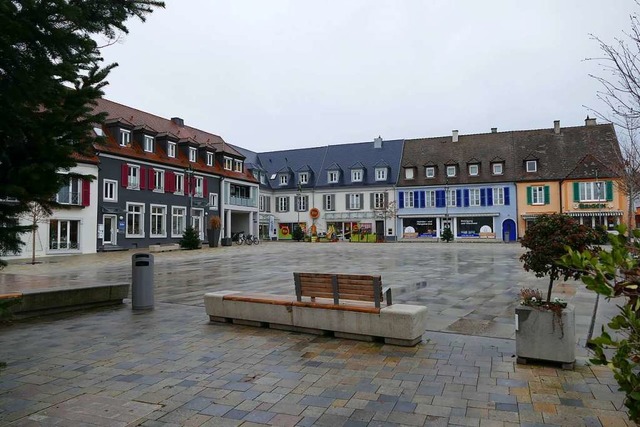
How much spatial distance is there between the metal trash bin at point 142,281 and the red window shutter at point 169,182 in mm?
30170

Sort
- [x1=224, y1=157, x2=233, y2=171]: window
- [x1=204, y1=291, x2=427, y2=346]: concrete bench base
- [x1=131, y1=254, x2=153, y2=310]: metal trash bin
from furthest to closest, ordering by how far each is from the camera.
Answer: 1. [x1=224, y1=157, x2=233, y2=171]: window
2. [x1=131, y1=254, x2=153, y2=310]: metal trash bin
3. [x1=204, y1=291, x2=427, y2=346]: concrete bench base

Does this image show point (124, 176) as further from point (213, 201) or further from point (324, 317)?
point (324, 317)

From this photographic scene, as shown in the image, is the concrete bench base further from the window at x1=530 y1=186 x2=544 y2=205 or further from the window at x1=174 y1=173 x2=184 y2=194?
the window at x1=530 y1=186 x2=544 y2=205

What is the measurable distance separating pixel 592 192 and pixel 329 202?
27426mm

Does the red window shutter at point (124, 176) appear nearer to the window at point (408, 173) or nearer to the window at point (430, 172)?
the window at point (408, 173)

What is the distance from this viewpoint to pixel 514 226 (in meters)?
47.9

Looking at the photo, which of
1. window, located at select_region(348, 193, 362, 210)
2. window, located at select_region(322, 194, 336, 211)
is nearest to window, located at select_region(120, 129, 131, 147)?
window, located at select_region(322, 194, 336, 211)

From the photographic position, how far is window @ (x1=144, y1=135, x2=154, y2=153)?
36.9 meters

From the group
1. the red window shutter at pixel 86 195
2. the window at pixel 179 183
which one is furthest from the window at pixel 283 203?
the red window shutter at pixel 86 195

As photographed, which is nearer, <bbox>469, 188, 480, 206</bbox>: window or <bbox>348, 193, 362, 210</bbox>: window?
<bbox>469, 188, 480, 206</bbox>: window

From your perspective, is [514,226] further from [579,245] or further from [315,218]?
[579,245]

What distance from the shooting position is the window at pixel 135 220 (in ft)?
114

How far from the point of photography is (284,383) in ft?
16.1

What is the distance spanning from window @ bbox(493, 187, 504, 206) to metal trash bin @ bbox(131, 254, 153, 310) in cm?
4488
